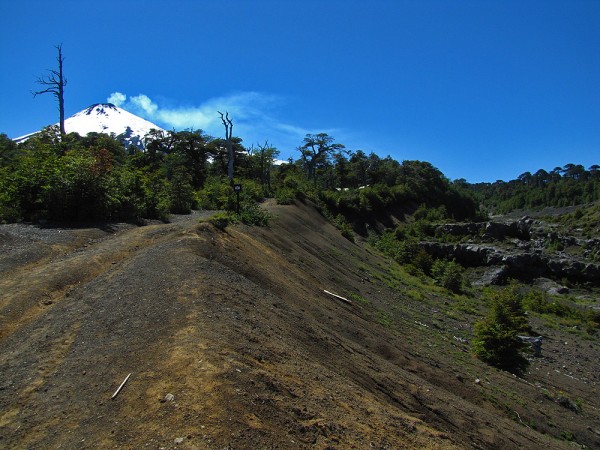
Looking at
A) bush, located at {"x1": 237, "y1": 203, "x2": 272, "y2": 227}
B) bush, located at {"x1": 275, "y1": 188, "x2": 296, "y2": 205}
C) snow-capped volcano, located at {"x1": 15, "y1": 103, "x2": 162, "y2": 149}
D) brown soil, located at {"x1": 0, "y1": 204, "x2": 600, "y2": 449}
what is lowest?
brown soil, located at {"x1": 0, "y1": 204, "x2": 600, "y2": 449}

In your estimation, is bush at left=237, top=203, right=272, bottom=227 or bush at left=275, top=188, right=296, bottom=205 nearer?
bush at left=237, top=203, right=272, bottom=227

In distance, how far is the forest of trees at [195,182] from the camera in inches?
621

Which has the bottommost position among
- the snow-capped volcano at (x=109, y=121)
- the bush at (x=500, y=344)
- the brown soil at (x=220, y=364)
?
the bush at (x=500, y=344)

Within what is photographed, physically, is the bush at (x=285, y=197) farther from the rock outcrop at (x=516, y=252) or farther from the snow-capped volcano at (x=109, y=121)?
the snow-capped volcano at (x=109, y=121)

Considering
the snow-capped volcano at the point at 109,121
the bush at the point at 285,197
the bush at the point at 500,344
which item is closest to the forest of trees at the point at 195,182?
the bush at the point at 285,197

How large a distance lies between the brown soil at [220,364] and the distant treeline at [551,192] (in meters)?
112

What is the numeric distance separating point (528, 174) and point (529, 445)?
197 m

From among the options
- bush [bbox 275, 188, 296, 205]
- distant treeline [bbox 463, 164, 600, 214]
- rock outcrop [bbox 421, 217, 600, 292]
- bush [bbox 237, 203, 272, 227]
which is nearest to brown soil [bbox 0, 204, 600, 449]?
bush [bbox 237, 203, 272, 227]

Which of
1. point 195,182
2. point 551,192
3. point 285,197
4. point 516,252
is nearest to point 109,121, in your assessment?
point 195,182

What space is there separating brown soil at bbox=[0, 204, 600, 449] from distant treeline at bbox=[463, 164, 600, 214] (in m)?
112

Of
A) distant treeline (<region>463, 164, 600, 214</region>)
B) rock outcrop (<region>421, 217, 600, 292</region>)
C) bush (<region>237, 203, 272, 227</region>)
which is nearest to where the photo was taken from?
bush (<region>237, 203, 272, 227</region>)

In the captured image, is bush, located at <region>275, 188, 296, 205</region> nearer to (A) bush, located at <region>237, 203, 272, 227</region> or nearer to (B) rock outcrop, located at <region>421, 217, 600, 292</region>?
(A) bush, located at <region>237, 203, 272, 227</region>

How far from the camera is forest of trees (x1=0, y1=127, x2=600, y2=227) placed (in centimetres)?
1578

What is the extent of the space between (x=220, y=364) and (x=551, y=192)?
14299 cm
